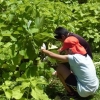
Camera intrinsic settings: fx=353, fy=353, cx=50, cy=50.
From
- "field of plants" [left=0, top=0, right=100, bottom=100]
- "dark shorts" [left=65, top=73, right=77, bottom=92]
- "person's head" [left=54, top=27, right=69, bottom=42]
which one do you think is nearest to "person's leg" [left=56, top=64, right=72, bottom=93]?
"dark shorts" [left=65, top=73, right=77, bottom=92]

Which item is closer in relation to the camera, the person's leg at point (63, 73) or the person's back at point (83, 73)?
the person's back at point (83, 73)

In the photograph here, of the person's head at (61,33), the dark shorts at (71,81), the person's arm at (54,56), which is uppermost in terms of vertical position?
the person's head at (61,33)

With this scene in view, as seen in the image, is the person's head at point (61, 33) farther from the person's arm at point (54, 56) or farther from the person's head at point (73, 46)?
the person's arm at point (54, 56)

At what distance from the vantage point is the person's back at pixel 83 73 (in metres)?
4.43

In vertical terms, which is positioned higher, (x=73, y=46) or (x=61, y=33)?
(x=61, y=33)

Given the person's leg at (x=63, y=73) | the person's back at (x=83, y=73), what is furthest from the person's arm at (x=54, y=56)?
the person's leg at (x=63, y=73)

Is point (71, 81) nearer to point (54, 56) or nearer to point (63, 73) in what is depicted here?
point (63, 73)

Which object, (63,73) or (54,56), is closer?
(54,56)

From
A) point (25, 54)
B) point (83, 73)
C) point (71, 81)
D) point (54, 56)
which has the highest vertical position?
point (25, 54)

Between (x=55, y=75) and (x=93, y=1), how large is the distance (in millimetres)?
3160

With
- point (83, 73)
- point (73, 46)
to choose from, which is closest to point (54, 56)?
point (73, 46)

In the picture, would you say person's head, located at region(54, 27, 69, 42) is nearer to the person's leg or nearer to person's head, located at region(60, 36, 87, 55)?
person's head, located at region(60, 36, 87, 55)

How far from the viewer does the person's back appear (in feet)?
14.5

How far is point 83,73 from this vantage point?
4461 mm
